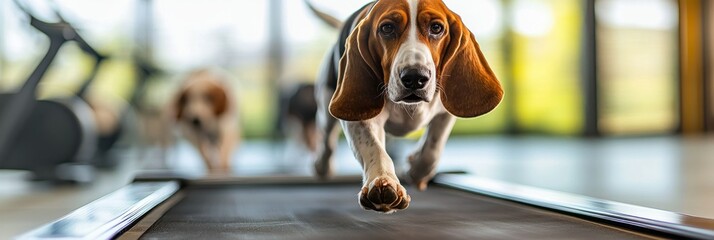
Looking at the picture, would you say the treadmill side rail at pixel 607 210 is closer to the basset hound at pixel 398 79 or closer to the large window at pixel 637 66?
the basset hound at pixel 398 79

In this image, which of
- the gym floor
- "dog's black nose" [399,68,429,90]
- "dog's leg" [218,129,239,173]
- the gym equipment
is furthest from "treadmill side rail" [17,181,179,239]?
"dog's leg" [218,129,239,173]

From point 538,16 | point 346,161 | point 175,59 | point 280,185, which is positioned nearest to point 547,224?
point 280,185

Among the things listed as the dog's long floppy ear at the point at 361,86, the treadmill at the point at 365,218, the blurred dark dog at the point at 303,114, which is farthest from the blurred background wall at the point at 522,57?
the dog's long floppy ear at the point at 361,86

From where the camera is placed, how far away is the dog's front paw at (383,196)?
5.08 feet

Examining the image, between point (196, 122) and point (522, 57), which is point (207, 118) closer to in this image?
point (196, 122)

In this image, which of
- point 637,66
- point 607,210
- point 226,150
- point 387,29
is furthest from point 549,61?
point 387,29

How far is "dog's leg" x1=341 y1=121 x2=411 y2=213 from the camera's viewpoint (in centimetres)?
155

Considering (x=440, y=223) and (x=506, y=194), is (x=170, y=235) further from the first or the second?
(x=506, y=194)

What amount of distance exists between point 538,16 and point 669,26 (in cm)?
269

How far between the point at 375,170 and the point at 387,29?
0.31m

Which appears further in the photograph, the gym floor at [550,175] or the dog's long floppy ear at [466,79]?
the gym floor at [550,175]

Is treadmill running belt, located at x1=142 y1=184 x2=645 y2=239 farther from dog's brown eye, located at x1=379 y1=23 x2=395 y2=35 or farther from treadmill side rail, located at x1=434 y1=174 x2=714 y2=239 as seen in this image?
dog's brown eye, located at x1=379 y1=23 x2=395 y2=35

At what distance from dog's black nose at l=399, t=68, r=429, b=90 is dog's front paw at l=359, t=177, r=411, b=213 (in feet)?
0.69

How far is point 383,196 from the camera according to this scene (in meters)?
1.55
